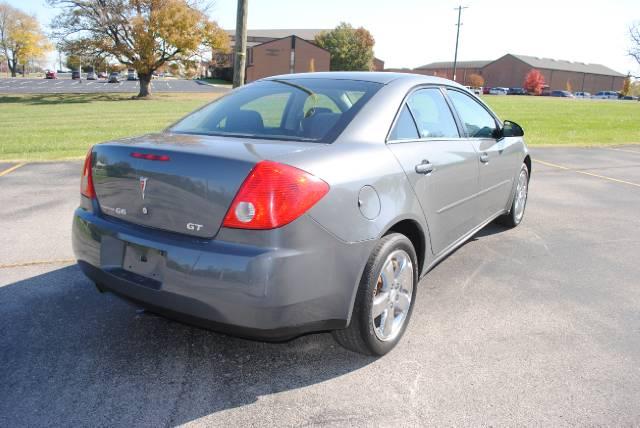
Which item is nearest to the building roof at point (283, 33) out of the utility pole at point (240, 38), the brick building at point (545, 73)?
the brick building at point (545, 73)

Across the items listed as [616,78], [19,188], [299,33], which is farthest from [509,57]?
[19,188]

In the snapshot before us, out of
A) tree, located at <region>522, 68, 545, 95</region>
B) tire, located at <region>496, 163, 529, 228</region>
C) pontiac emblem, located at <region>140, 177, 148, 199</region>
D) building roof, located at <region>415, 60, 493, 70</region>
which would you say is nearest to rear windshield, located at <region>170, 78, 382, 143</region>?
pontiac emblem, located at <region>140, 177, 148, 199</region>

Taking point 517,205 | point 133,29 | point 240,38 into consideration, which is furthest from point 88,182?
point 133,29

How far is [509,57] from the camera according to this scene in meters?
118

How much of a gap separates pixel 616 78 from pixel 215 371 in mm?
154062

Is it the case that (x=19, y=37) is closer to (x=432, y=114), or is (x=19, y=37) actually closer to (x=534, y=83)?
(x=534, y=83)

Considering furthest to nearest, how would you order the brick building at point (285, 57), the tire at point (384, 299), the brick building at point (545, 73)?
the brick building at point (545, 73)
the brick building at point (285, 57)
the tire at point (384, 299)

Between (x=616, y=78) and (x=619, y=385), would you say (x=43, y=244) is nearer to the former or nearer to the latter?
(x=619, y=385)

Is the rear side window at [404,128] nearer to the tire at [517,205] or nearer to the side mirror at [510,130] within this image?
the side mirror at [510,130]

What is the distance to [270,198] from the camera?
7.82 feet

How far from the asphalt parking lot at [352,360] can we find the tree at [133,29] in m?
39.9

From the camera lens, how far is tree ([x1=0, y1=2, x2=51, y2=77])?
336 feet

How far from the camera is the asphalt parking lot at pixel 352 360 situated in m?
2.51

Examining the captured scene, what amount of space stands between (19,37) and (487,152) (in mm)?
119378
